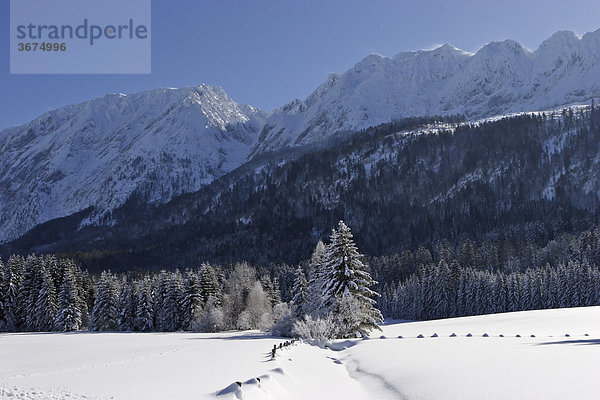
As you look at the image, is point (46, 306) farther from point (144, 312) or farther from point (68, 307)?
point (144, 312)

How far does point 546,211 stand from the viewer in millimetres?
193125

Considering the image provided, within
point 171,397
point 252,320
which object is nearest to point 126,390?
point 171,397

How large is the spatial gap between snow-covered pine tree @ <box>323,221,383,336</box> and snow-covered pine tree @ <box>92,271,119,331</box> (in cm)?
4846

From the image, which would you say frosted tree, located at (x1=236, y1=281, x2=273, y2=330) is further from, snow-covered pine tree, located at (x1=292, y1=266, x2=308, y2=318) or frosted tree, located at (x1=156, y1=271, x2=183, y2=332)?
snow-covered pine tree, located at (x1=292, y1=266, x2=308, y2=318)

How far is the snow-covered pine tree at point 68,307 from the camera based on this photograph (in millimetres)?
73438

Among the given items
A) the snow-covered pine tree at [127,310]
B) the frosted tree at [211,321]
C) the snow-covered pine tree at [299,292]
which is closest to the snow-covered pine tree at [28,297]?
the snow-covered pine tree at [127,310]

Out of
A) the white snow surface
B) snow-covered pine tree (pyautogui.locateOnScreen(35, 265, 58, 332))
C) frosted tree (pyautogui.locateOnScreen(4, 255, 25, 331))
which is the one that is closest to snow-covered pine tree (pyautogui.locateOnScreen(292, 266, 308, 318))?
the white snow surface

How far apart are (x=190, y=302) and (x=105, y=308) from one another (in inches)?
568

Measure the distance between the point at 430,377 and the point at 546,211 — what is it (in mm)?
199270

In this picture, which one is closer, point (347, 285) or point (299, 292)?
point (347, 285)

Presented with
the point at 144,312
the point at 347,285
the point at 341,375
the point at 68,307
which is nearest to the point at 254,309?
the point at 144,312

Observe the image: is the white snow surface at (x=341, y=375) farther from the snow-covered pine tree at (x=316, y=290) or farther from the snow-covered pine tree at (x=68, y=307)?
the snow-covered pine tree at (x=68, y=307)

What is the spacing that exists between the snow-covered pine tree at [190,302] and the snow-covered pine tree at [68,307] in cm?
1641

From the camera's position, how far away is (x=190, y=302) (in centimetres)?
7781
